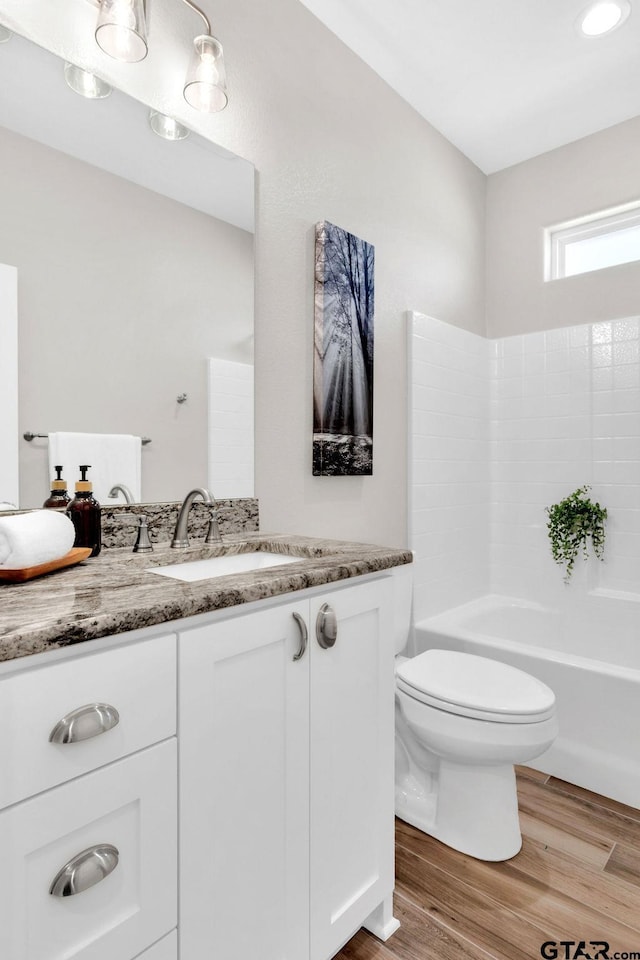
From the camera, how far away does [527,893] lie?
57.6 inches

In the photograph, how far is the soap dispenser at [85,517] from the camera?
4.09ft

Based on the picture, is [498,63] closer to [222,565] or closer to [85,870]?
[222,565]

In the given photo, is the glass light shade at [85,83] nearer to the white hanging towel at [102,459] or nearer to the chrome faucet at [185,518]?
the white hanging towel at [102,459]

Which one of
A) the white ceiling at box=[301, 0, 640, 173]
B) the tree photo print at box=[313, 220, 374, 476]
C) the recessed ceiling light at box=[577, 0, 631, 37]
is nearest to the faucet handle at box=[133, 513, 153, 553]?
the tree photo print at box=[313, 220, 374, 476]

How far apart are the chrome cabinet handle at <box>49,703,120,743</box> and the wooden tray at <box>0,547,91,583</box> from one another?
0.32 metres

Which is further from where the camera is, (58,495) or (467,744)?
(467,744)

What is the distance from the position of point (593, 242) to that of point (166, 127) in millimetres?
2180

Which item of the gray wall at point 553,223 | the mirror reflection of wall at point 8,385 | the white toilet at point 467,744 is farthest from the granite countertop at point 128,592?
the gray wall at point 553,223

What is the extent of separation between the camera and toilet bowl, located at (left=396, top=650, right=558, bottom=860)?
152cm

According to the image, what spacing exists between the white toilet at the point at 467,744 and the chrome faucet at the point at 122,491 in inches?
29.9

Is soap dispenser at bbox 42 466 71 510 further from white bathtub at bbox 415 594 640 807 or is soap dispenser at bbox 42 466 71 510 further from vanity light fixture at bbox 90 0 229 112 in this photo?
white bathtub at bbox 415 594 640 807

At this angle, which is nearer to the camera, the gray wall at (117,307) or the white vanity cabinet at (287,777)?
the white vanity cabinet at (287,777)

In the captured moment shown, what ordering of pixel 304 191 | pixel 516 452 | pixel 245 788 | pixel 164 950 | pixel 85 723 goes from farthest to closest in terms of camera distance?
pixel 516 452 → pixel 304 191 → pixel 245 788 → pixel 164 950 → pixel 85 723

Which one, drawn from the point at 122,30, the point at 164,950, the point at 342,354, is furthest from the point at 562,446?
the point at 164,950
